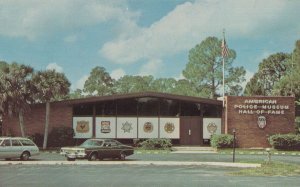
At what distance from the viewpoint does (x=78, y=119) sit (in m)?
48.8

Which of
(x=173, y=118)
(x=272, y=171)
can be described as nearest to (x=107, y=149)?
(x=272, y=171)

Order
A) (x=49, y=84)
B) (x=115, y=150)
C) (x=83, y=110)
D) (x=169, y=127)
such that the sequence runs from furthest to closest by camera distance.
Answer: (x=169, y=127) < (x=83, y=110) < (x=49, y=84) < (x=115, y=150)

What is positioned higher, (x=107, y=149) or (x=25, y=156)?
(x=107, y=149)

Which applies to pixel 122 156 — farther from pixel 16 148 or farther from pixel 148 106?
pixel 148 106

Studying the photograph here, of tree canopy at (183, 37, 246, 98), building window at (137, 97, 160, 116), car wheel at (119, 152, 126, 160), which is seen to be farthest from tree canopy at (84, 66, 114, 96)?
car wheel at (119, 152, 126, 160)

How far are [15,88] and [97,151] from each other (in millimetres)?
14568

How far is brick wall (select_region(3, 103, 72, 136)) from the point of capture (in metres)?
47.2

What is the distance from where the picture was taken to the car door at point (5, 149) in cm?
3169

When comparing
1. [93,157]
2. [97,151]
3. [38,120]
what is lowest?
[93,157]

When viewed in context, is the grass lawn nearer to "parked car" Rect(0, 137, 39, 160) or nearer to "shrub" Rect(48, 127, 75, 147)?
"parked car" Rect(0, 137, 39, 160)

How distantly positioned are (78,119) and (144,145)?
628 centimetres

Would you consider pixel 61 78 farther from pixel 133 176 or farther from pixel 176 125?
pixel 133 176

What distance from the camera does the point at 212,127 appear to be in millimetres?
50844

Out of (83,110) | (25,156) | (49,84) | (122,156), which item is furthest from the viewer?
Answer: (83,110)
